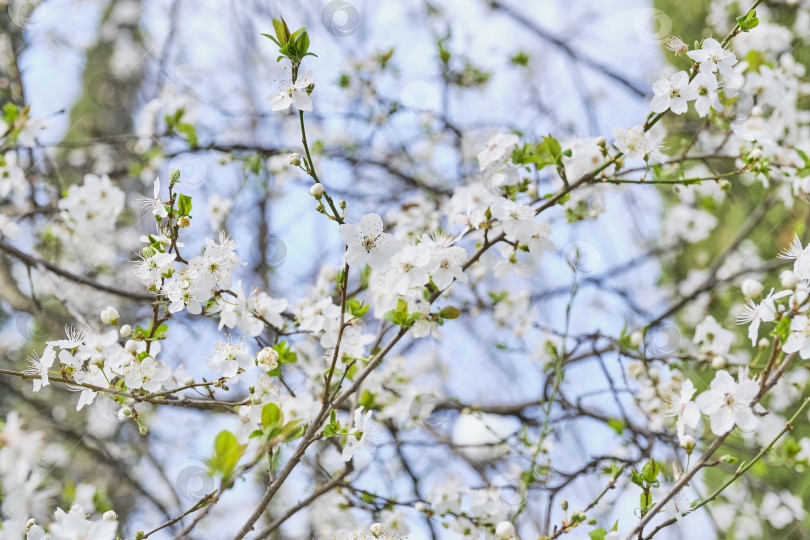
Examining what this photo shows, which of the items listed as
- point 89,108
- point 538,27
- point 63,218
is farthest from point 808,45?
point 89,108

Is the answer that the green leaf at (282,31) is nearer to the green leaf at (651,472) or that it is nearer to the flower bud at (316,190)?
the flower bud at (316,190)

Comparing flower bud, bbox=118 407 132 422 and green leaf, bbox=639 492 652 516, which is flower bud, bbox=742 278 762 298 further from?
flower bud, bbox=118 407 132 422

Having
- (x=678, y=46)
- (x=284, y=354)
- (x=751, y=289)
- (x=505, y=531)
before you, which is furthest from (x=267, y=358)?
(x=678, y=46)

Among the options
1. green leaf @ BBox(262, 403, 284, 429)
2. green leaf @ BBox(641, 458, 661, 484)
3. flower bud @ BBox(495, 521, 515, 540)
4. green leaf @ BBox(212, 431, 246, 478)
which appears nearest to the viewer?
green leaf @ BBox(212, 431, 246, 478)

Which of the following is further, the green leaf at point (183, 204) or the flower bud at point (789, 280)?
the green leaf at point (183, 204)

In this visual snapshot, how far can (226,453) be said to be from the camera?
0.67 meters

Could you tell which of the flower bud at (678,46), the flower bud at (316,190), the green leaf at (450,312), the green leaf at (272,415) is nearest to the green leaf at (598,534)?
the green leaf at (450,312)

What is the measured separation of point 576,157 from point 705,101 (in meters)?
0.27

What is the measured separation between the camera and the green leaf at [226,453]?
2.19 ft

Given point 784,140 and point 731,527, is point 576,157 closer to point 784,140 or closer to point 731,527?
point 784,140

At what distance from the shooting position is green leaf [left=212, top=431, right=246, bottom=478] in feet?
2.19

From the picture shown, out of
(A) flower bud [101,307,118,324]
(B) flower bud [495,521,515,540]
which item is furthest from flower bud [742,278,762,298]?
(A) flower bud [101,307,118,324]

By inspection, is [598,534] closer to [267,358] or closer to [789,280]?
[789,280]

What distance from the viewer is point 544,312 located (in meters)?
3.21
